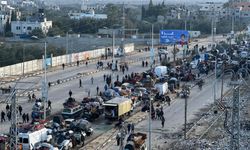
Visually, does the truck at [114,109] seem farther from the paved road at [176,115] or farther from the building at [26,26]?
the building at [26,26]

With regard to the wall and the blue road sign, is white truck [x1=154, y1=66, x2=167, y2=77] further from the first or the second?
the wall

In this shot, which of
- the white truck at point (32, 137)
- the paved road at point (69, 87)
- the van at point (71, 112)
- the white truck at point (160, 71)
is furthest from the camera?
the white truck at point (160, 71)

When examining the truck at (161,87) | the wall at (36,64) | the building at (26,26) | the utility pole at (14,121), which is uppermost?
the building at (26,26)

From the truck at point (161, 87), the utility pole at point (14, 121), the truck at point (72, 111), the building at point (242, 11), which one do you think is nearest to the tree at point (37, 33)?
the truck at point (161, 87)

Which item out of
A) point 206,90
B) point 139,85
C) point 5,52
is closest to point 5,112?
point 139,85

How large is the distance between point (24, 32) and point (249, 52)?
3136 centimetres

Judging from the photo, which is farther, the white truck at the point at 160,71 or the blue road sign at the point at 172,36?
the blue road sign at the point at 172,36

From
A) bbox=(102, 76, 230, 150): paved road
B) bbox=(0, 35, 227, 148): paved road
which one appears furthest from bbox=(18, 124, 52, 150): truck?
bbox=(0, 35, 227, 148): paved road

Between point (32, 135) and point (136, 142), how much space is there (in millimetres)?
3385

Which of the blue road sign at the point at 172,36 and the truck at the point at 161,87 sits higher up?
the blue road sign at the point at 172,36

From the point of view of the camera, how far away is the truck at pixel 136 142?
716 inches

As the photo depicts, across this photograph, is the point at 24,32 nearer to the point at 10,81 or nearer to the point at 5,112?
the point at 10,81

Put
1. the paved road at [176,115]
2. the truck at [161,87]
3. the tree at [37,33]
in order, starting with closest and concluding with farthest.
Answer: the paved road at [176,115] < the truck at [161,87] < the tree at [37,33]

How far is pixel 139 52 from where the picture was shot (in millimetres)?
55938
